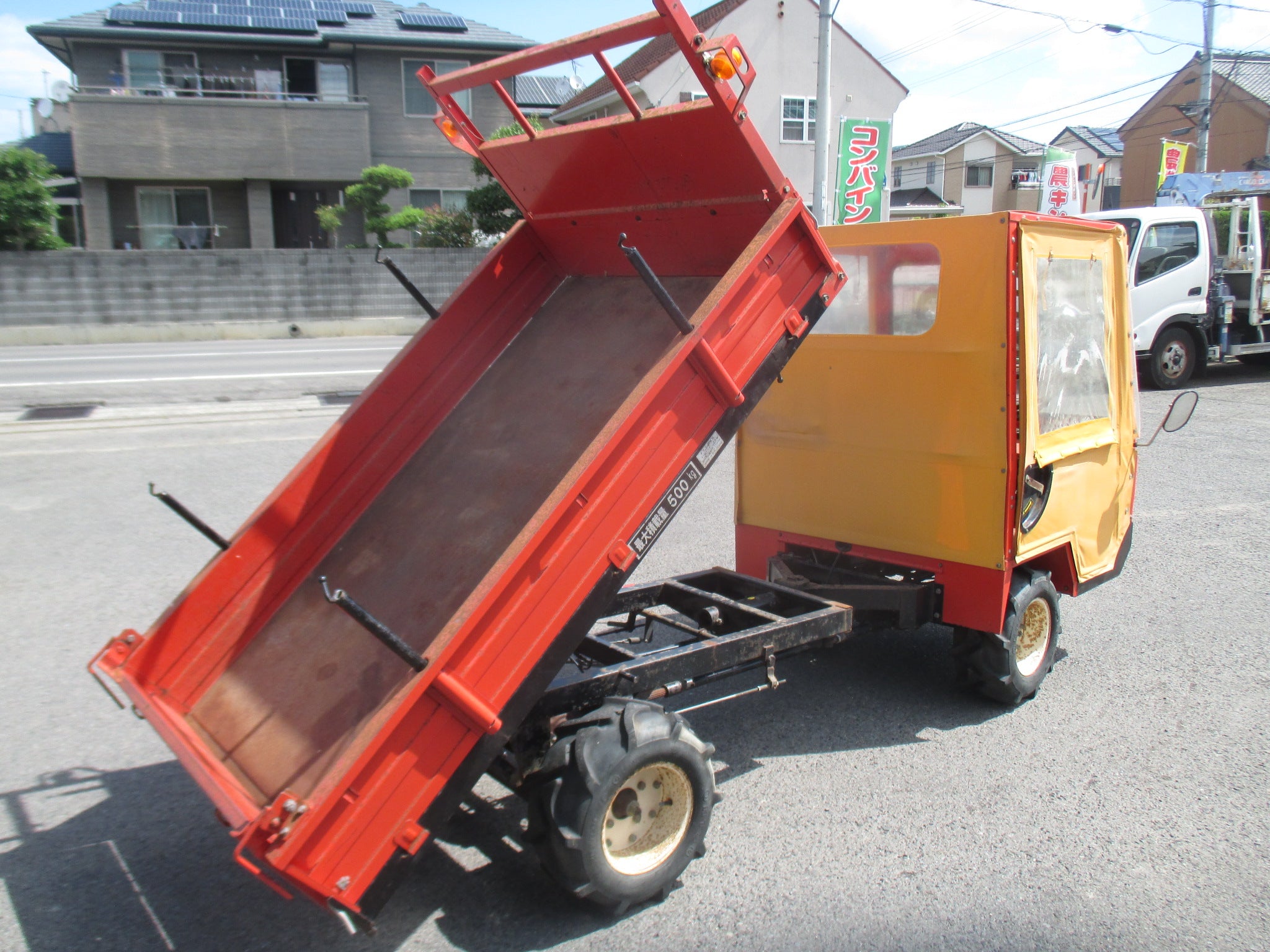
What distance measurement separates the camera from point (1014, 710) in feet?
16.0

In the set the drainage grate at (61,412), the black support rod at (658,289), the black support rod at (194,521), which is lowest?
the black support rod at (194,521)

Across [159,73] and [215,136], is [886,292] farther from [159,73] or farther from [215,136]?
[159,73]

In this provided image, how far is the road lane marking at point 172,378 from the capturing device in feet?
46.5

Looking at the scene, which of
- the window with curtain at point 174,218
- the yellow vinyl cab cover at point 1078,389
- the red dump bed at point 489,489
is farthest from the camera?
the window with curtain at point 174,218

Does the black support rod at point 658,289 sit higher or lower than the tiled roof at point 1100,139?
lower

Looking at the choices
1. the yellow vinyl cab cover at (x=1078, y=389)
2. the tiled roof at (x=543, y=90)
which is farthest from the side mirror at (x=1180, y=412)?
the tiled roof at (x=543, y=90)

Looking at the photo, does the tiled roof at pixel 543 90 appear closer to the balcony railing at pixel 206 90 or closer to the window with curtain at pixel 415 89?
the window with curtain at pixel 415 89

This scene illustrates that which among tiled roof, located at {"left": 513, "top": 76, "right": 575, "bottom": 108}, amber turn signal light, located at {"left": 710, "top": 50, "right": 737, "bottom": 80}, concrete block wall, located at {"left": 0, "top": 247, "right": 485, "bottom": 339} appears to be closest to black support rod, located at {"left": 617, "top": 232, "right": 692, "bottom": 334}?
amber turn signal light, located at {"left": 710, "top": 50, "right": 737, "bottom": 80}

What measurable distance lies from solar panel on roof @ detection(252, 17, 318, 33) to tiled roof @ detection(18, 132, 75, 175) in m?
8.44

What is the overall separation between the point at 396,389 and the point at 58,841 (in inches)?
86.8

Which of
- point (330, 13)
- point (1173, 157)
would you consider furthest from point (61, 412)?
point (1173, 157)

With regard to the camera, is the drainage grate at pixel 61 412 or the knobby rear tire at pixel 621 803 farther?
the drainage grate at pixel 61 412

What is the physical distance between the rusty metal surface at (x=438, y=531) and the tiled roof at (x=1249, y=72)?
5255 cm

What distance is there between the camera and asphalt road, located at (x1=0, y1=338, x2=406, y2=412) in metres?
13.4
